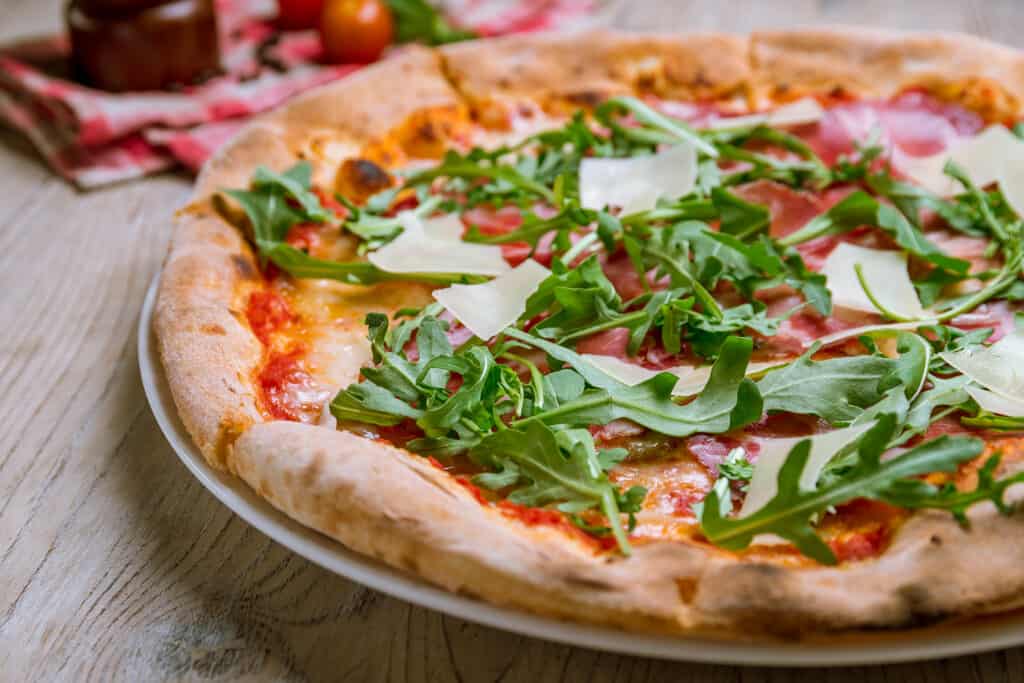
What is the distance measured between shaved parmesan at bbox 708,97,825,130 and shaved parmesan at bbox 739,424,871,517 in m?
1.32

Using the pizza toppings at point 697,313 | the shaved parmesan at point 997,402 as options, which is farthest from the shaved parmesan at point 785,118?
the shaved parmesan at point 997,402

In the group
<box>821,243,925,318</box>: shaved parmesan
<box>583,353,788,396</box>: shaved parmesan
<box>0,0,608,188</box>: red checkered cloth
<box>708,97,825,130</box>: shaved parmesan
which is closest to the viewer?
<box>583,353,788,396</box>: shaved parmesan

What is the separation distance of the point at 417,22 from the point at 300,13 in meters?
0.42

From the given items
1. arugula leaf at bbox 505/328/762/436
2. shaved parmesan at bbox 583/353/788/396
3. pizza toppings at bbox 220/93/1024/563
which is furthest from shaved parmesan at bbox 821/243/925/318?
arugula leaf at bbox 505/328/762/436

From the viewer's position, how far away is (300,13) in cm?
398

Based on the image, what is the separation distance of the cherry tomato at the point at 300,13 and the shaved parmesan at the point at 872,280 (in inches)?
91.4

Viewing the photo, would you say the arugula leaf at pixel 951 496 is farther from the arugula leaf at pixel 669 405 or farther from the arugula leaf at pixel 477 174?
the arugula leaf at pixel 477 174

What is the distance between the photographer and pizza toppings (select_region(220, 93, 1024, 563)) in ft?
5.57

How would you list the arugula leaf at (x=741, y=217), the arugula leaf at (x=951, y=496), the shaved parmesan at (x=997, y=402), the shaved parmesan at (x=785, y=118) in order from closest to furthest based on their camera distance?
the arugula leaf at (x=951, y=496)
the shaved parmesan at (x=997, y=402)
the arugula leaf at (x=741, y=217)
the shaved parmesan at (x=785, y=118)

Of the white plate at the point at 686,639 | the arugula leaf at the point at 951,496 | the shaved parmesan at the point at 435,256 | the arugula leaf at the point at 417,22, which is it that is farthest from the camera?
the arugula leaf at the point at 417,22

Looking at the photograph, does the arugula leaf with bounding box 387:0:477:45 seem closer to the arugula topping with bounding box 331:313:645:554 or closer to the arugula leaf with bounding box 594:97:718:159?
the arugula leaf with bounding box 594:97:718:159

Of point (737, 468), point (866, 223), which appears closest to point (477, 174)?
point (866, 223)

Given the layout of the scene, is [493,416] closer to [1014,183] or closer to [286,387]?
[286,387]

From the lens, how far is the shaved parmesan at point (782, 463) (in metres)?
1.61
